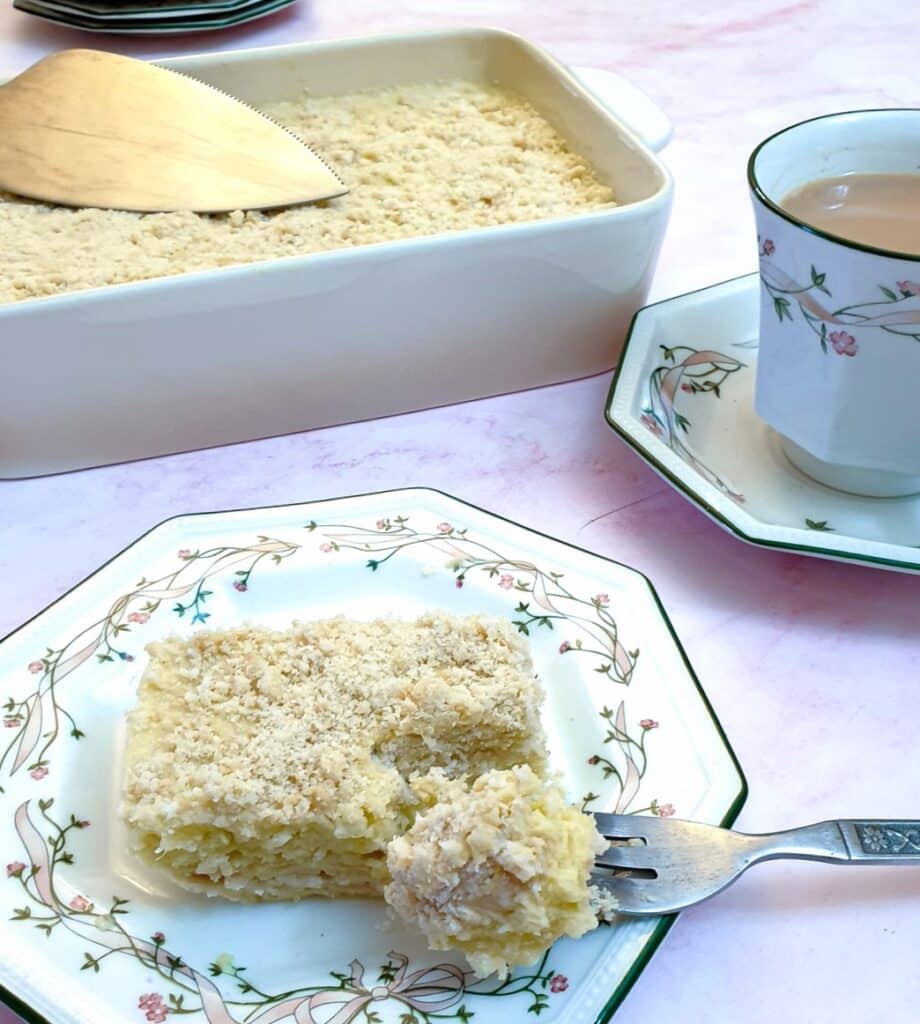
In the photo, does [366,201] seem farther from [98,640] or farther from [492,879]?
[492,879]

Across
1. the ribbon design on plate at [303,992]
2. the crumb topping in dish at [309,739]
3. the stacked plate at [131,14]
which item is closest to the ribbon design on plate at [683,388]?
the crumb topping in dish at [309,739]

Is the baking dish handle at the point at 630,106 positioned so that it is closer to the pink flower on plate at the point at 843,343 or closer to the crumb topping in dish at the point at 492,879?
the pink flower on plate at the point at 843,343

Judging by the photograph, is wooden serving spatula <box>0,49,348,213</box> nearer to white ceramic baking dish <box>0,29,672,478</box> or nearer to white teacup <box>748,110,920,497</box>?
white ceramic baking dish <box>0,29,672,478</box>

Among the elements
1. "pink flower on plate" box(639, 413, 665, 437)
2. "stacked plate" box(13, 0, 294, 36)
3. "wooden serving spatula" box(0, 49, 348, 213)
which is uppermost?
"stacked plate" box(13, 0, 294, 36)

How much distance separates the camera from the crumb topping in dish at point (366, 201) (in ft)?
3.15

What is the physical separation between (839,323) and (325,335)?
414mm

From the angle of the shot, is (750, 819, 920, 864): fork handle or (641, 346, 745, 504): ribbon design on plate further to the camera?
(641, 346, 745, 504): ribbon design on plate

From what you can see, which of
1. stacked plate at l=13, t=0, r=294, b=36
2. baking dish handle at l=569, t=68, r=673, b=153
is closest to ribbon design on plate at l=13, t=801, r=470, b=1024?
baking dish handle at l=569, t=68, r=673, b=153

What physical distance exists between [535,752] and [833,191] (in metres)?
0.55

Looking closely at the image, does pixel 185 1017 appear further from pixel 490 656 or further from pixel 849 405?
pixel 849 405

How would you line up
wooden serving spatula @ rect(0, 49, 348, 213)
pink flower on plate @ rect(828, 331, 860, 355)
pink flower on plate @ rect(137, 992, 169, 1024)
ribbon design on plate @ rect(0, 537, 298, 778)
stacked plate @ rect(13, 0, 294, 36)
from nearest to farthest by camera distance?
pink flower on plate @ rect(137, 992, 169, 1024)
ribbon design on plate @ rect(0, 537, 298, 778)
pink flower on plate @ rect(828, 331, 860, 355)
wooden serving spatula @ rect(0, 49, 348, 213)
stacked plate @ rect(13, 0, 294, 36)

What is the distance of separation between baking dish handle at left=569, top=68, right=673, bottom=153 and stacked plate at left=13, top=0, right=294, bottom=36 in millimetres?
579

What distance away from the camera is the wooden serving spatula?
104cm

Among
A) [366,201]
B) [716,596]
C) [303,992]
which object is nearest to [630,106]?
[366,201]
